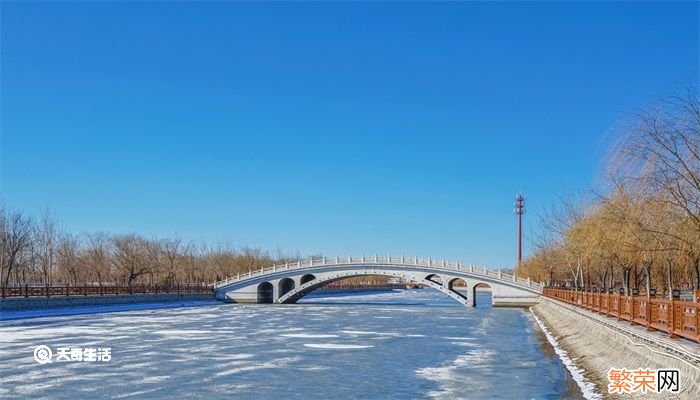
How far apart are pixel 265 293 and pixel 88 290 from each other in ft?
66.6

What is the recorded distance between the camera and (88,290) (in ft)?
152

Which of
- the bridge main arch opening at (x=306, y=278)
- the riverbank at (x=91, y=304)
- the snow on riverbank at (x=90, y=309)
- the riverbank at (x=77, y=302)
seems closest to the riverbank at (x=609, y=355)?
the snow on riverbank at (x=90, y=309)

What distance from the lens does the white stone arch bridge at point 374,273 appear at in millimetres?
54281

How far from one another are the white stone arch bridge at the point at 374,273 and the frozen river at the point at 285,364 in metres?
23.5

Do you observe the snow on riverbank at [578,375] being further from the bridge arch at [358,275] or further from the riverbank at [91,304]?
the bridge arch at [358,275]

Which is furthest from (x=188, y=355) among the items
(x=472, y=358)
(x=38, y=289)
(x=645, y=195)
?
(x=38, y=289)

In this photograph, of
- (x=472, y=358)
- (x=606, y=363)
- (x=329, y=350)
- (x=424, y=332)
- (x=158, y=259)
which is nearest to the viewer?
(x=606, y=363)

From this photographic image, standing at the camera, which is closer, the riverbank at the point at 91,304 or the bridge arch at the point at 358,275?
the riverbank at the point at 91,304

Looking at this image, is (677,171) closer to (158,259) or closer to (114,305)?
(114,305)

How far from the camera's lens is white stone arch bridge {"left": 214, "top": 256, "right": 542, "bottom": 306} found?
54.3 metres

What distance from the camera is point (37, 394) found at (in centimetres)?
1350

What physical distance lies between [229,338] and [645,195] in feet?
52.7

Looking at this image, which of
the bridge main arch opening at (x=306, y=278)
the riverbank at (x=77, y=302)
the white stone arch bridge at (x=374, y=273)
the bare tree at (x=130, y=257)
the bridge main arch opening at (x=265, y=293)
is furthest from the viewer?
the bare tree at (x=130, y=257)

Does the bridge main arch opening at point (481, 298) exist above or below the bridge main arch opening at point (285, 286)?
below
